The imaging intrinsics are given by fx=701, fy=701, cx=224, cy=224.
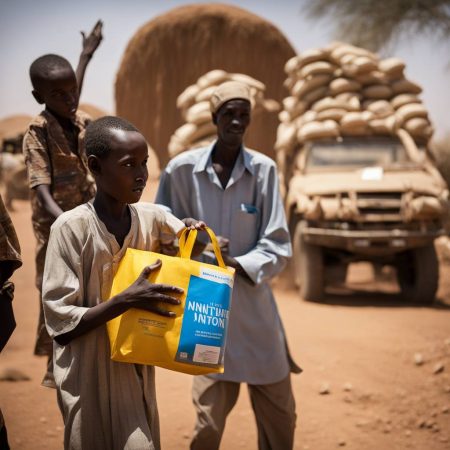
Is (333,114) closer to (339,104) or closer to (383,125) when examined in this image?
(339,104)

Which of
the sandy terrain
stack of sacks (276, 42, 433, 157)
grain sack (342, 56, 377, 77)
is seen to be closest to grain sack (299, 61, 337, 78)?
stack of sacks (276, 42, 433, 157)

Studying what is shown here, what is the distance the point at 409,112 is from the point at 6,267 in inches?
295

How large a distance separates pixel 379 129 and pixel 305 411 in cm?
499

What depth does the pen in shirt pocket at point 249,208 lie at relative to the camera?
3.26 metres

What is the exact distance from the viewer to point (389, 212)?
8062mm

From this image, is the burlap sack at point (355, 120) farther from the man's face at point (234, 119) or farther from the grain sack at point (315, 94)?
the man's face at point (234, 119)

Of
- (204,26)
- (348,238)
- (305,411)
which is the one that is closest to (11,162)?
(204,26)

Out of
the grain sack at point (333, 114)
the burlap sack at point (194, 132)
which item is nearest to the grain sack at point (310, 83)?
the grain sack at point (333, 114)

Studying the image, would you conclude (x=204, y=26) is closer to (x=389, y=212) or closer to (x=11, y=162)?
(x=11, y=162)

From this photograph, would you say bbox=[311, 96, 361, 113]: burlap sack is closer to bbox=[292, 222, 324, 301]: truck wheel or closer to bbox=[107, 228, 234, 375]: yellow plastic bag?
bbox=[292, 222, 324, 301]: truck wheel

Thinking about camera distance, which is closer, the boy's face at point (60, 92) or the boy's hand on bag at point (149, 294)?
the boy's hand on bag at point (149, 294)

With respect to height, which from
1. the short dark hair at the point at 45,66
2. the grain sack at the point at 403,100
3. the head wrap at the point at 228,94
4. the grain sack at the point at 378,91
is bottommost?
the head wrap at the point at 228,94

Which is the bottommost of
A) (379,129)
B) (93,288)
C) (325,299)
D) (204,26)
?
(325,299)

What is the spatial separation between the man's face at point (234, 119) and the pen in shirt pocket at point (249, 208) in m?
0.29
